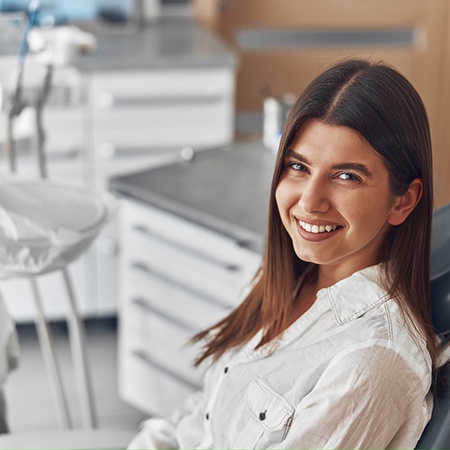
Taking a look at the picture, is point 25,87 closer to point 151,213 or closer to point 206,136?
point 151,213

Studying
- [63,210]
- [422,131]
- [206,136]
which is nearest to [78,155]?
[206,136]

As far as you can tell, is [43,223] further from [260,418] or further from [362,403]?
[362,403]

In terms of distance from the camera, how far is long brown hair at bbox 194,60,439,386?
1.20 metres

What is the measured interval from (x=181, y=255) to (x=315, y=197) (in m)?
1.10

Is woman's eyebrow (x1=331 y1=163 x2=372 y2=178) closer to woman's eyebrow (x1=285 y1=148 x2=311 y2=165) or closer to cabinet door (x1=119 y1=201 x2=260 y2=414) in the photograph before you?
woman's eyebrow (x1=285 y1=148 x2=311 y2=165)

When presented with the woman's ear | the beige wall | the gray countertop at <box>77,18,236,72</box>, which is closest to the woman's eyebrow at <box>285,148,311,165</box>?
the woman's ear

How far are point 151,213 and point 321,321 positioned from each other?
1.04 meters

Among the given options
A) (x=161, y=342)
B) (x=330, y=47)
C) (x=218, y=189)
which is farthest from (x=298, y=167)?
(x=330, y=47)

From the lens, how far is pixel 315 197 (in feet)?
4.07

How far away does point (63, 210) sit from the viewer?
1.55 meters

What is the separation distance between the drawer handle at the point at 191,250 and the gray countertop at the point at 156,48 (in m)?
0.91

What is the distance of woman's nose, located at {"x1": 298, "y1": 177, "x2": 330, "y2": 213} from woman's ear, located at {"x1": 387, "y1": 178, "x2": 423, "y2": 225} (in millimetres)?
94

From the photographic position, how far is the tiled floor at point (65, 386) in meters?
2.94

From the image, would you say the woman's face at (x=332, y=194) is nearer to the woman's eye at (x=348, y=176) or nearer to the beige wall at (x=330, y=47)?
the woman's eye at (x=348, y=176)
